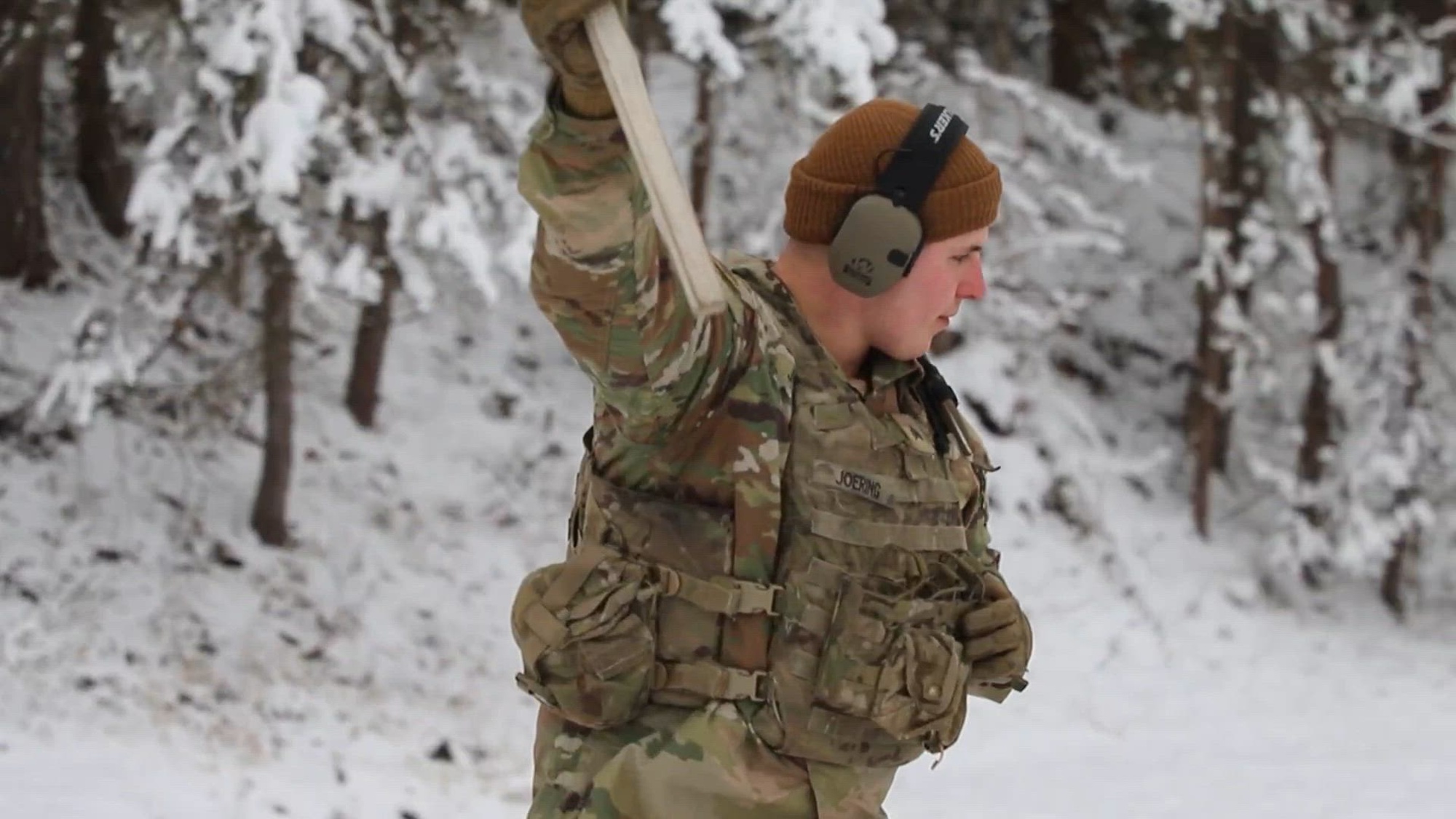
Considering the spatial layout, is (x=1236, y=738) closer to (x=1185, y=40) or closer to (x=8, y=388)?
(x=1185, y=40)

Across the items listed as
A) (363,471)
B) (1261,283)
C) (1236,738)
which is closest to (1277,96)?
(1261,283)

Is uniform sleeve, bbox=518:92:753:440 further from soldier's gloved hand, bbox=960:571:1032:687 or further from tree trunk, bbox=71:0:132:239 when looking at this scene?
tree trunk, bbox=71:0:132:239

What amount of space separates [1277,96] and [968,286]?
11.1 m

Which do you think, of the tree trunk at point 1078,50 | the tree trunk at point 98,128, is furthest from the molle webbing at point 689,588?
the tree trunk at point 1078,50

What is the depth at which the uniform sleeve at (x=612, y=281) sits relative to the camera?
192 cm

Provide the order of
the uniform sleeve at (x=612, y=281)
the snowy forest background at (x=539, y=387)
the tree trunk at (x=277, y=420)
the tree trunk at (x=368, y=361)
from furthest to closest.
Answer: the tree trunk at (x=368, y=361) → the tree trunk at (x=277, y=420) → the snowy forest background at (x=539, y=387) → the uniform sleeve at (x=612, y=281)

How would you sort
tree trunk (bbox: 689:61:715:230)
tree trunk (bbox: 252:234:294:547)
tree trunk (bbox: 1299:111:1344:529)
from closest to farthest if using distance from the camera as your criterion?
tree trunk (bbox: 252:234:294:547), tree trunk (bbox: 689:61:715:230), tree trunk (bbox: 1299:111:1344:529)

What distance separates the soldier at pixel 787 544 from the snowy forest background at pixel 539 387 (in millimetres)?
4330

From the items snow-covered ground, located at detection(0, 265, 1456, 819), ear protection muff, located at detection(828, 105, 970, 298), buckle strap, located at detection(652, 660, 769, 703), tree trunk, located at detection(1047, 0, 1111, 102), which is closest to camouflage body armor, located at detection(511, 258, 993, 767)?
buckle strap, located at detection(652, 660, 769, 703)

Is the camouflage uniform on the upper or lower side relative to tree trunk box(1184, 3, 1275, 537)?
lower

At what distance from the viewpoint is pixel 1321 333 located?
1339cm

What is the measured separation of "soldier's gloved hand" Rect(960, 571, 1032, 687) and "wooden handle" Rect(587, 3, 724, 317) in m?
0.93

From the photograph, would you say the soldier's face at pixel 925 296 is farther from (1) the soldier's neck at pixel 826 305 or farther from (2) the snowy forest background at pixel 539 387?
(2) the snowy forest background at pixel 539 387

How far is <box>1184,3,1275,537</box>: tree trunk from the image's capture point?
506 inches
